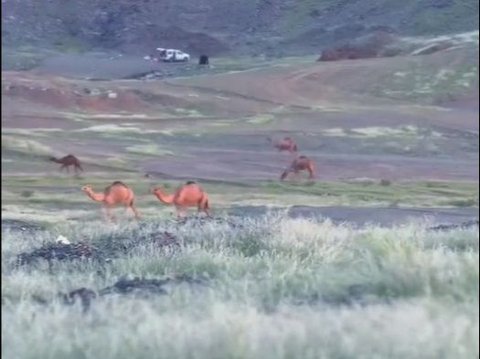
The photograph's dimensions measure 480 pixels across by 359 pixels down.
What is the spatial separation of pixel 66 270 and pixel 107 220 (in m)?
12.4

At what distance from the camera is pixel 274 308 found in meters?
9.69

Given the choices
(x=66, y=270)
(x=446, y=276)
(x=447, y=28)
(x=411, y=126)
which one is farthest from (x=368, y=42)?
(x=446, y=276)

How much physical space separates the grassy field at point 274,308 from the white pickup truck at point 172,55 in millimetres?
42493

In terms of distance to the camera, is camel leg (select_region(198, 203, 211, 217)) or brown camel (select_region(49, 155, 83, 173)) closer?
camel leg (select_region(198, 203, 211, 217))

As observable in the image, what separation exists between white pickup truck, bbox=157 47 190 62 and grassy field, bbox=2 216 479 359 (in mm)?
42493

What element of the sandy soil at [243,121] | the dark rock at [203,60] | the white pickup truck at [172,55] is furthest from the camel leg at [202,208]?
the dark rock at [203,60]

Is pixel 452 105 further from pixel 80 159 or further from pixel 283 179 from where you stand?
pixel 80 159

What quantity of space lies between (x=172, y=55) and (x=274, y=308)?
157 ft

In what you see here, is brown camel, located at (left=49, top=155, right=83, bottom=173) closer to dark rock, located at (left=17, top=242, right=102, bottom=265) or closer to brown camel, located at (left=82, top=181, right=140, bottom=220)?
brown camel, located at (left=82, top=181, right=140, bottom=220)

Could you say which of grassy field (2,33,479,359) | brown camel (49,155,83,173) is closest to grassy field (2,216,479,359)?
grassy field (2,33,479,359)

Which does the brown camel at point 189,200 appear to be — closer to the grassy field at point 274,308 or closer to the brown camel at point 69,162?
the brown camel at point 69,162

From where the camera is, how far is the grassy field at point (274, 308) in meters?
8.24

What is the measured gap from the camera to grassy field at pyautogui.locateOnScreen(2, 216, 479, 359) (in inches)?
324

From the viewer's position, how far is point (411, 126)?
152 ft
